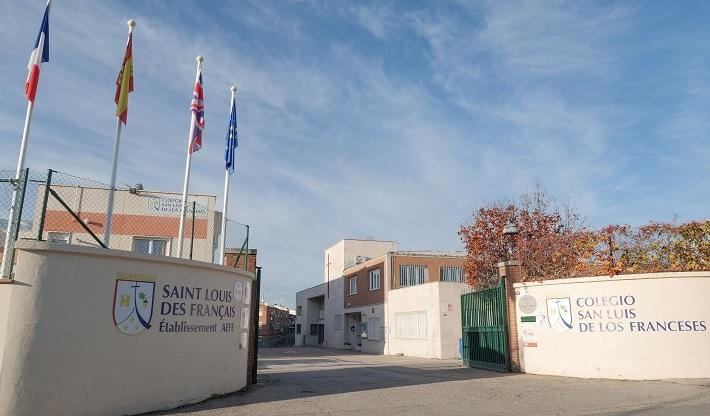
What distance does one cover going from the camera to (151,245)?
2312 cm

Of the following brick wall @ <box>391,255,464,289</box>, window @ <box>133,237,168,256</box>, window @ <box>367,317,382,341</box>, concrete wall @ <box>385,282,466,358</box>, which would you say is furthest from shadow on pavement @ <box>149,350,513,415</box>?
window @ <box>367,317,382,341</box>

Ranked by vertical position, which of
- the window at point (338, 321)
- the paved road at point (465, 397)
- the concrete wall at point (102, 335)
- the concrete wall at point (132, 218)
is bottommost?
the paved road at point (465, 397)

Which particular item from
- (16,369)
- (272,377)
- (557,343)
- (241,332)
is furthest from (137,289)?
(557,343)

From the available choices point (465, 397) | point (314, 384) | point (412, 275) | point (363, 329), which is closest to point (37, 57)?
point (314, 384)

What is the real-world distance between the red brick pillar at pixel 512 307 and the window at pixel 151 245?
43.8ft

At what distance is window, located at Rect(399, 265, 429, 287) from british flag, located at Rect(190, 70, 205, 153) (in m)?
25.9

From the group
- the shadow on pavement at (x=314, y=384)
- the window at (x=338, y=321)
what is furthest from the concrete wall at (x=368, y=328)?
the shadow on pavement at (x=314, y=384)

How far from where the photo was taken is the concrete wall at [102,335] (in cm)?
895

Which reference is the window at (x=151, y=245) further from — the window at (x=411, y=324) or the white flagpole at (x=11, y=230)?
the window at (x=411, y=324)

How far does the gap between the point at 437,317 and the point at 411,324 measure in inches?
151

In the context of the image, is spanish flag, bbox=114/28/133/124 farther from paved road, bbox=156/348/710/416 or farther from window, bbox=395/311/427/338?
window, bbox=395/311/427/338

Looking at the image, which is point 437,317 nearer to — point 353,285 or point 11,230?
point 353,285

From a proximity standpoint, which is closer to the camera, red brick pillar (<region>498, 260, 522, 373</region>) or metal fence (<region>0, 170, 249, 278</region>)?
metal fence (<region>0, 170, 249, 278</region>)

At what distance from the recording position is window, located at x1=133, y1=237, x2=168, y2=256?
22908 mm
